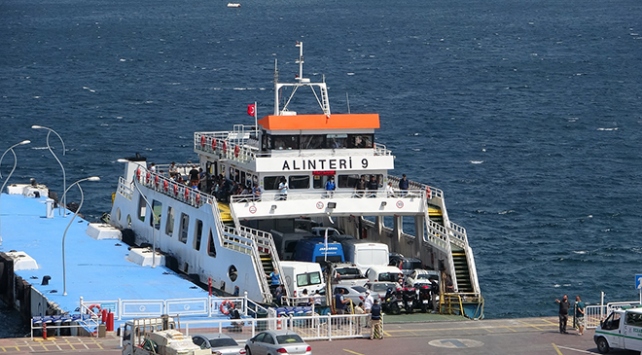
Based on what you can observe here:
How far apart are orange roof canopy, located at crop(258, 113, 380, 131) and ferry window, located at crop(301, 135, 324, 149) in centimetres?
47

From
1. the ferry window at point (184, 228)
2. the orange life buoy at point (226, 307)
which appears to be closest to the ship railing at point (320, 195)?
the ferry window at point (184, 228)

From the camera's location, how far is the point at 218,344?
4341 centimetres

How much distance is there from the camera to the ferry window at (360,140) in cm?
6275

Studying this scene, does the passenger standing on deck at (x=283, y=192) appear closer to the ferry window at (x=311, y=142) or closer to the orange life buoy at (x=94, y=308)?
the ferry window at (x=311, y=142)

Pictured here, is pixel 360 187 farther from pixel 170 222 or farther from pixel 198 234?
pixel 170 222

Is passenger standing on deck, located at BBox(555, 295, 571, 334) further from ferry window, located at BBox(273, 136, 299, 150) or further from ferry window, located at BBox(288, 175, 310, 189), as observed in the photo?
ferry window, located at BBox(273, 136, 299, 150)

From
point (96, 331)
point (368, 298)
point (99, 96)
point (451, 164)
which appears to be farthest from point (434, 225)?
point (99, 96)

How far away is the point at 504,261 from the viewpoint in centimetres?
8138

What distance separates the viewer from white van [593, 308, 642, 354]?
150ft

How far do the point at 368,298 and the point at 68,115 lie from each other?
97422 millimetres

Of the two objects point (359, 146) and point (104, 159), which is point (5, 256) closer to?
point (359, 146)

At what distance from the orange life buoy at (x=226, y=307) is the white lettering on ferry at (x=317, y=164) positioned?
9402 millimetres

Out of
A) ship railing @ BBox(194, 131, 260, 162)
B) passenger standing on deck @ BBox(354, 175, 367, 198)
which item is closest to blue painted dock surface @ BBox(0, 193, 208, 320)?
ship railing @ BBox(194, 131, 260, 162)

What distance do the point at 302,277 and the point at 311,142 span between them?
7859mm
